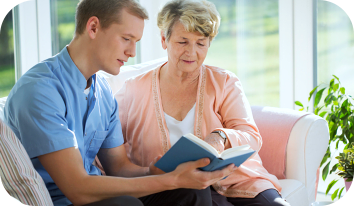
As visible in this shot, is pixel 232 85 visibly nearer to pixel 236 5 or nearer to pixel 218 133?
pixel 218 133

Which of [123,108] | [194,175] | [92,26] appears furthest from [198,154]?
[123,108]

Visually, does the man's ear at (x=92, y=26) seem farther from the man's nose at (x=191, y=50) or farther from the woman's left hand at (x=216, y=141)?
the woman's left hand at (x=216, y=141)

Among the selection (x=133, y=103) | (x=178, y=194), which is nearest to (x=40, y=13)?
(x=133, y=103)

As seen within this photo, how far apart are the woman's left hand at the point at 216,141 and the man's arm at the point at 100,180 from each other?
183 millimetres

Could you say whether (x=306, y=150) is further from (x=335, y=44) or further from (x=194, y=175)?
(x=335, y=44)

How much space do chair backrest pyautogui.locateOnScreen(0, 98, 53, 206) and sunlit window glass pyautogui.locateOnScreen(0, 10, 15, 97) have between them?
51.5 inches

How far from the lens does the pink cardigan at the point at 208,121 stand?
4.91ft

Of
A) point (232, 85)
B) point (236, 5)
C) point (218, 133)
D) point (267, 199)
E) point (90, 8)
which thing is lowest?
point (267, 199)

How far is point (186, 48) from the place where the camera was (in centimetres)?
156

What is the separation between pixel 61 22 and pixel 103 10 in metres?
1.37

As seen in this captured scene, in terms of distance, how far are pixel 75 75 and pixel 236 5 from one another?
7.22 feet

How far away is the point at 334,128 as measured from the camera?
6.91ft

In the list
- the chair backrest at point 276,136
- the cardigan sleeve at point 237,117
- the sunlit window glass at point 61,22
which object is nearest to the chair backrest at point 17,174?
the cardigan sleeve at point 237,117

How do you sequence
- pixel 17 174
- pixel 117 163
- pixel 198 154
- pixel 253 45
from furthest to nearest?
1. pixel 253 45
2. pixel 117 163
3. pixel 198 154
4. pixel 17 174
